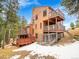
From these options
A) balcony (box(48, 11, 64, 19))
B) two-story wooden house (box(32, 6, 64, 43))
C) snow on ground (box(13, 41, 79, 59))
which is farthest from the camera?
balcony (box(48, 11, 64, 19))

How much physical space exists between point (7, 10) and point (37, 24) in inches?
312

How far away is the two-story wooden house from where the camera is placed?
33.1 meters

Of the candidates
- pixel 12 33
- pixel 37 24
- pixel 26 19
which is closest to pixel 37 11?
pixel 37 24

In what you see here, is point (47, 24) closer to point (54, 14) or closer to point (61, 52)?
point (54, 14)

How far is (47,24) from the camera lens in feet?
122

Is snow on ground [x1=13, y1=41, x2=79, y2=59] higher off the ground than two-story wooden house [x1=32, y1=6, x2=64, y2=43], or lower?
lower

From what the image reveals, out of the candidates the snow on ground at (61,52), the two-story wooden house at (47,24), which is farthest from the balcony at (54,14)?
the snow on ground at (61,52)

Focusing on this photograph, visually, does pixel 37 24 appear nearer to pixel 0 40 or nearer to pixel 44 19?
pixel 44 19

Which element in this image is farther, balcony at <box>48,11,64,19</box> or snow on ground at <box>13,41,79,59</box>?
balcony at <box>48,11,64,19</box>

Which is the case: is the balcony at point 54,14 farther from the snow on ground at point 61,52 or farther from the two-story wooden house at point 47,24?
the snow on ground at point 61,52

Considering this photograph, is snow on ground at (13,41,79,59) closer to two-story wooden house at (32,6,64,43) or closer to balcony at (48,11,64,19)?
two-story wooden house at (32,6,64,43)

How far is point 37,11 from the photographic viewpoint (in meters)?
39.0

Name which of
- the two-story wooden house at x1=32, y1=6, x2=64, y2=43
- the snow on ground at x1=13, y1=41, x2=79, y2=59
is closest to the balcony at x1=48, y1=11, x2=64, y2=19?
the two-story wooden house at x1=32, y1=6, x2=64, y2=43

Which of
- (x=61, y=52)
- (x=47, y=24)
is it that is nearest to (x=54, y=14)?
(x=47, y=24)
